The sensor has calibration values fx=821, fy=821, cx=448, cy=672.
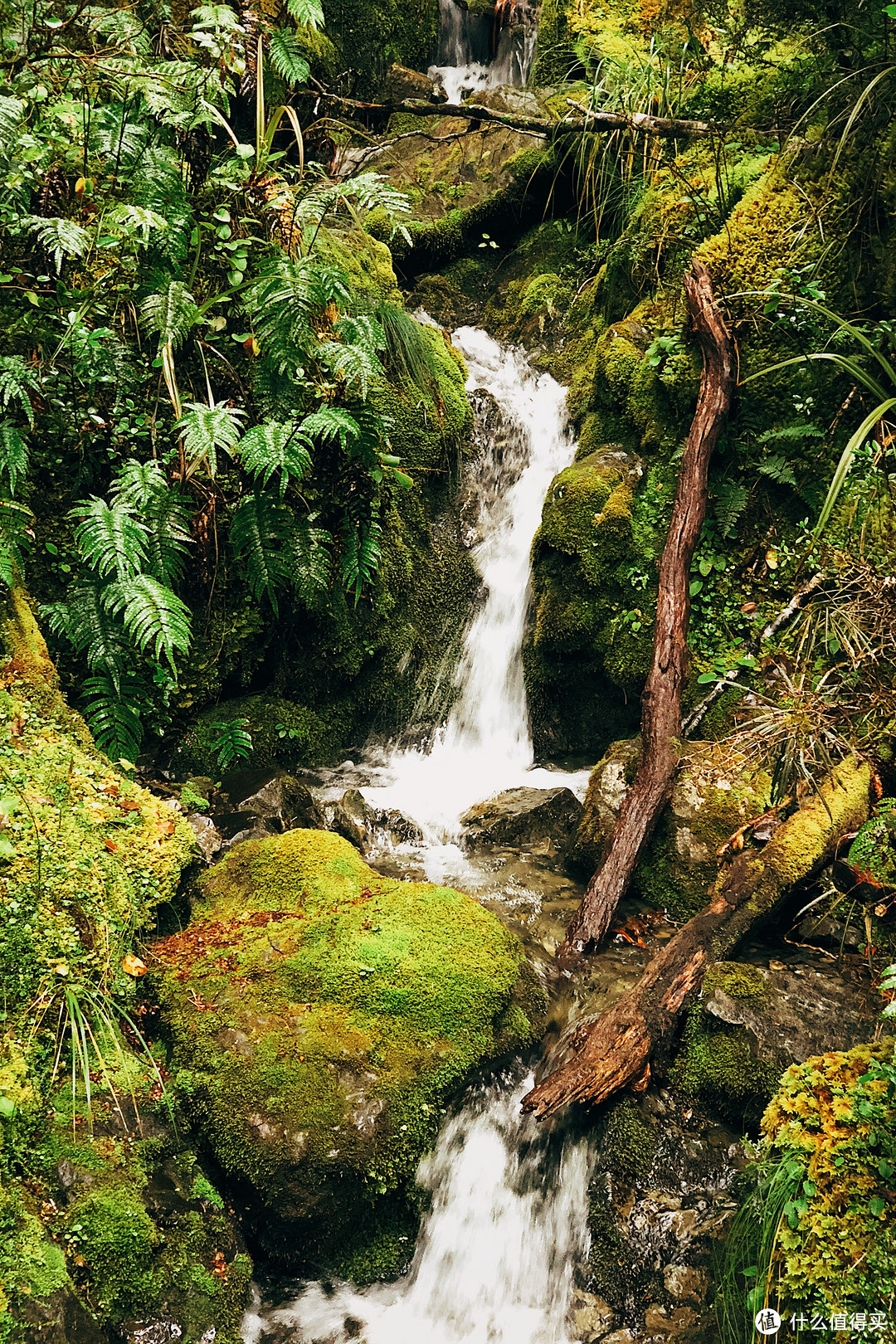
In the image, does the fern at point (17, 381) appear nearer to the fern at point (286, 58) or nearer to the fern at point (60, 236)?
the fern at point (60, 236)

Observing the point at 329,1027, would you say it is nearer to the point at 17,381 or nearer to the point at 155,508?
the point at 155,508

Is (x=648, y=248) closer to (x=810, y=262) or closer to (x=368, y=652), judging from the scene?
(x=810, y=262)

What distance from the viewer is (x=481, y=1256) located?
3.35 meters

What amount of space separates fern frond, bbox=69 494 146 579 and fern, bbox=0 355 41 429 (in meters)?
0.59

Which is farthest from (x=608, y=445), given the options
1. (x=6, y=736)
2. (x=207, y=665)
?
(x=6, y=736)

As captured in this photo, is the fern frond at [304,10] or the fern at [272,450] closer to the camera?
the fern at [272,450]

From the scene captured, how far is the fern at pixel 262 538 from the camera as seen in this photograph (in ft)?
15.8

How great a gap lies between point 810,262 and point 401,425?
3001 millimetres

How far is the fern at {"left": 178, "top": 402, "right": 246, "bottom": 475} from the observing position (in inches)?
172

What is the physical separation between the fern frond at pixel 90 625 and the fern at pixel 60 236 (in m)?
1.66

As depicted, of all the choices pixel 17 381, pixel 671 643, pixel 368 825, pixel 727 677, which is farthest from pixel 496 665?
pixel 17 381

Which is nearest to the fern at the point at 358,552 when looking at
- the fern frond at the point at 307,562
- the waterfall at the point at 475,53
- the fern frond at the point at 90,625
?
the fern frond at the point at 307,562

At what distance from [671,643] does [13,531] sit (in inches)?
145

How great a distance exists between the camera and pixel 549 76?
9461 millimetres
